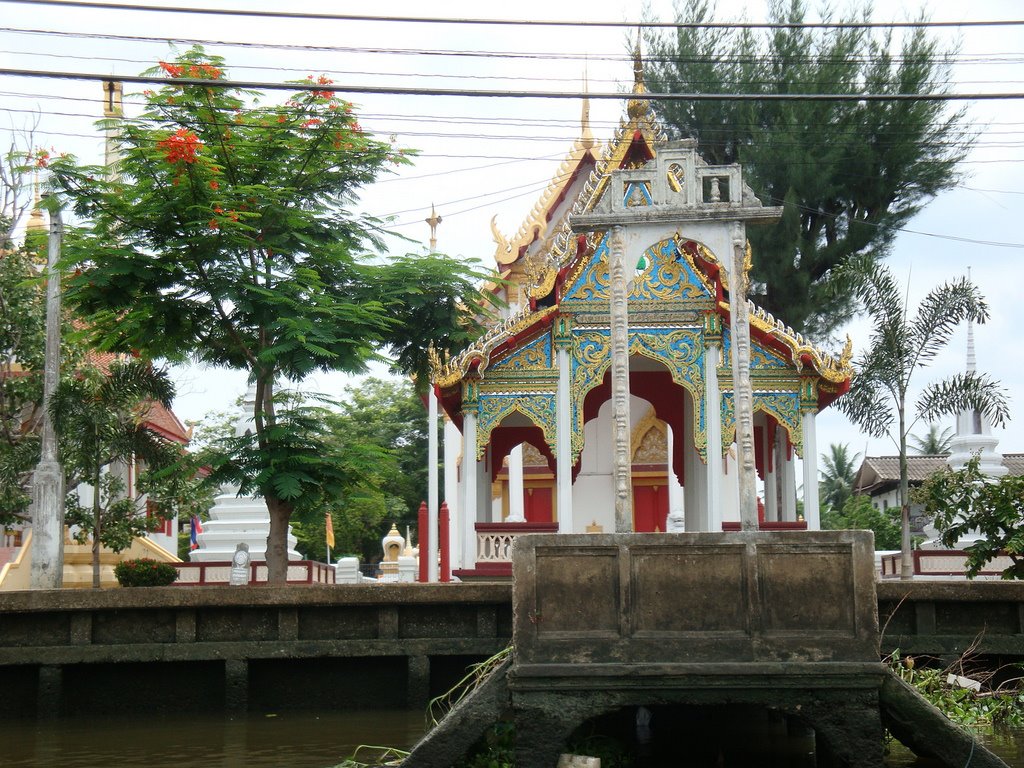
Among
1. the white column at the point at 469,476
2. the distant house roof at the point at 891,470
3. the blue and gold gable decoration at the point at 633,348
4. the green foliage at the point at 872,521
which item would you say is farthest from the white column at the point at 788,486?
the distant house roof at the point at 891,470

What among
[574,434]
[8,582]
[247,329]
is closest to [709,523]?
[574,434]

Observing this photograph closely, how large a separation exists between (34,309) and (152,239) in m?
7.30

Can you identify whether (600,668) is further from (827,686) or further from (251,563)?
(251,563)

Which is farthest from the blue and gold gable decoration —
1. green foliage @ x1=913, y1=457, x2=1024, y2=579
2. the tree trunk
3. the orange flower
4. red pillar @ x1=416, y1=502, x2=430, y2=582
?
red pillar @ x1=416, y1=502, x2=430, y2=582

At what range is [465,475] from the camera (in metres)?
19.2

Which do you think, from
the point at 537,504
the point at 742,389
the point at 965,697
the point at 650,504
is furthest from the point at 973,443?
the point at 742,389

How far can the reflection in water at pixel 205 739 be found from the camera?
495 inches

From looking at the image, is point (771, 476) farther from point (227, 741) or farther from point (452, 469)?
point (227, 741)

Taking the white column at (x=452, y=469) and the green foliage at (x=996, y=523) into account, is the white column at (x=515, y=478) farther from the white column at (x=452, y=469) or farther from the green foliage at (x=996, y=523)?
the green foliage at (x=996, y=523)

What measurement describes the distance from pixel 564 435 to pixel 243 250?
5409mm

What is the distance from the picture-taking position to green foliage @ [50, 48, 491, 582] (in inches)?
670

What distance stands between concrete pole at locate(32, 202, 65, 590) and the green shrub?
2714 millimetres

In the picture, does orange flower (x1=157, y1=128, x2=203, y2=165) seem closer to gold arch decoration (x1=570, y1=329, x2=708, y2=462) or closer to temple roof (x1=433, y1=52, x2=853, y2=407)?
temple roof (x1=433, y1=52, x2=853, y2=407)

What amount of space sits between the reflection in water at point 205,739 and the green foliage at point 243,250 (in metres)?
3.50
